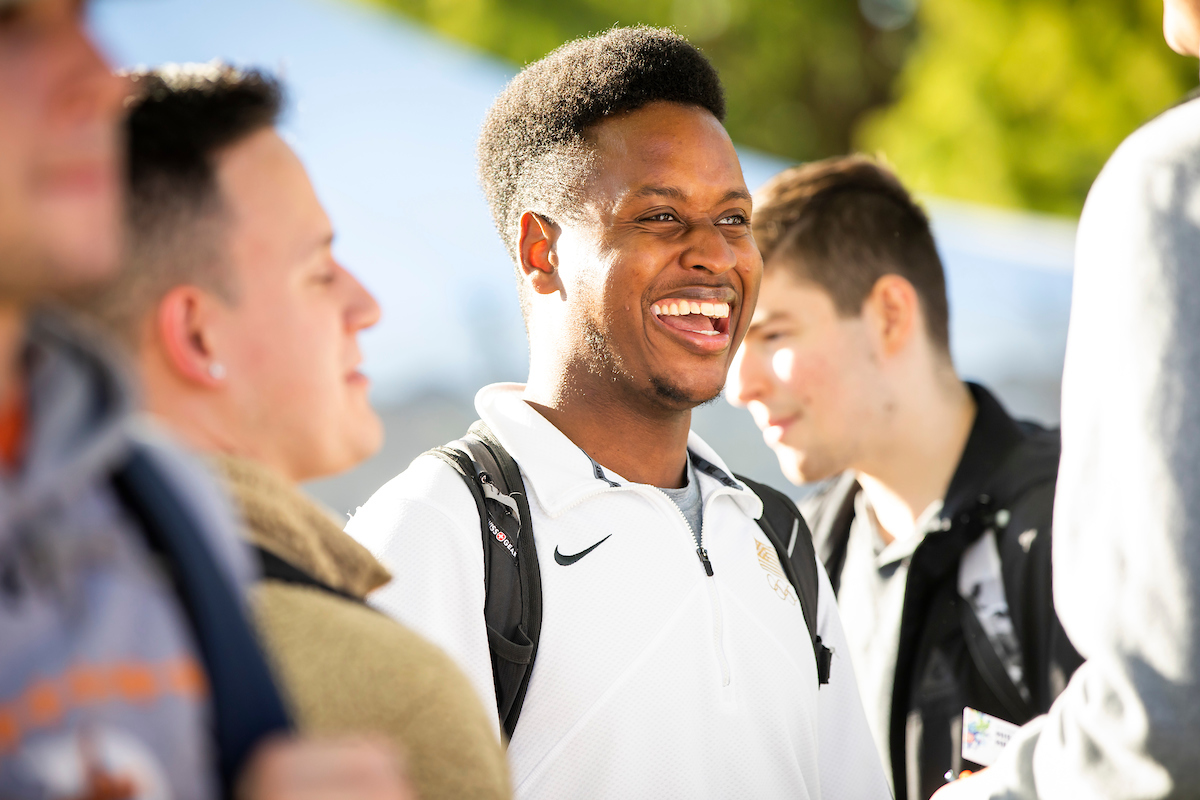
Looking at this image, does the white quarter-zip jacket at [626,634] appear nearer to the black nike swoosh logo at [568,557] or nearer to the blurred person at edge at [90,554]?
the black nike swoosh logo at [568,557]

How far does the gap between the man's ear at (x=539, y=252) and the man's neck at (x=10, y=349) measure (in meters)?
1.65

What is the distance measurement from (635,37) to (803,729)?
172 cm

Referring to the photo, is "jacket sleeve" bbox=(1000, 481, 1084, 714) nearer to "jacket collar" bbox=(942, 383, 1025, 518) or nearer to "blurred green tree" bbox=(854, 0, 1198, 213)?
"jacket collar" bbox=(942, 383, 1025, 518)

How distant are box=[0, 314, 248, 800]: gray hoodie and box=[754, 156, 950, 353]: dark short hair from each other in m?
2.92

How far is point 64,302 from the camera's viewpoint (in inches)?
40.6

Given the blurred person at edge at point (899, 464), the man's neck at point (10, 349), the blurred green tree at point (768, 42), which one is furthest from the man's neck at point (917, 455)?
the blurred green tree at point (768, 42)

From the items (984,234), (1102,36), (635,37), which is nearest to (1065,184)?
(1102,36)

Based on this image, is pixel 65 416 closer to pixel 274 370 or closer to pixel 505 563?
pixel 274 370

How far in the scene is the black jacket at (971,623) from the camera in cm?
274

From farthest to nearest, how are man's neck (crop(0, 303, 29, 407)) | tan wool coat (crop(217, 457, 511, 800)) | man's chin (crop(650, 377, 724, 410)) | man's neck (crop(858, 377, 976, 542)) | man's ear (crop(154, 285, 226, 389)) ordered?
man's neck (crop(858, 377, 976, 542))
man's chin (crop(650, 377, 724, 410))
man's ear (crop(154, 285, 226, 389))
tan wool coat (crop(217, 457, 511, 800))
man's neck (crop(0, 303, 29, 407))

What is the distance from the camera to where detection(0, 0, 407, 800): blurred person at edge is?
809mm

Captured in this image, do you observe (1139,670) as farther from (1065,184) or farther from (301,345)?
(1065,184)

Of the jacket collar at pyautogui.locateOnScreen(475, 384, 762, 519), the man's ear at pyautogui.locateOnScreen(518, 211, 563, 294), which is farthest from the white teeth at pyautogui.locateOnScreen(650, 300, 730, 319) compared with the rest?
the jacket collar at pyautogui.locateOnScreen(475, 384, 762, 519)

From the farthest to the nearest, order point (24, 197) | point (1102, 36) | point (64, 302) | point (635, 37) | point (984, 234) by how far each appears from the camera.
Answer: point (1102, 36) → point (984, 234) → point (635, 37) → point (64, 302) → point (24, 197)
